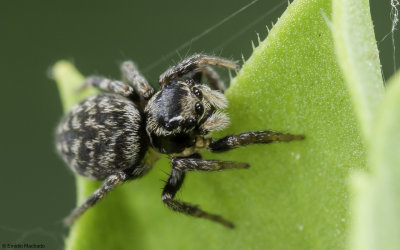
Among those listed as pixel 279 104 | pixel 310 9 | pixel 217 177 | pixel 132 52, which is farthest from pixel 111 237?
pixel 132 52

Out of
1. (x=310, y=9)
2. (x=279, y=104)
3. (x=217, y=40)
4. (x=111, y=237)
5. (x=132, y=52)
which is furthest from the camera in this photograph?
(x=132, y=52)

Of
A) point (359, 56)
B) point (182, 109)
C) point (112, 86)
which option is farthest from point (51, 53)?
point (359, 56)

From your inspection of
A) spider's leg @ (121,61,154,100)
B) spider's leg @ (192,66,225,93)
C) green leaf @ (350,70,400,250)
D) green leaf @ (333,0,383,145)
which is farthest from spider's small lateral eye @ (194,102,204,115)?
green leaf @ (350,70,400,250)

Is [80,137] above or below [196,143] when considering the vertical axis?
above

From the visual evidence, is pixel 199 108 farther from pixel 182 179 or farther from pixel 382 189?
pixel 382 189

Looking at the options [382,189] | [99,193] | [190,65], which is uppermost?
[382,189]

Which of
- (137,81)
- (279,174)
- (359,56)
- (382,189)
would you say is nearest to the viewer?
(382,189)

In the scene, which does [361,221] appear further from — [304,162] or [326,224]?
[304,162]

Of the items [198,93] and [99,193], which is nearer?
[99,193]
